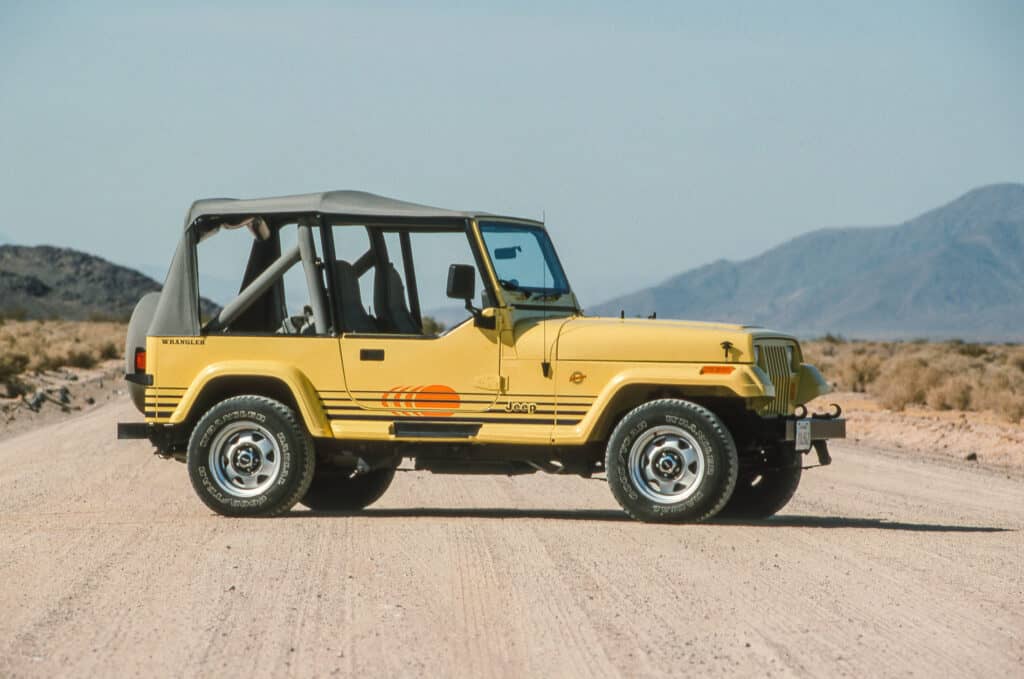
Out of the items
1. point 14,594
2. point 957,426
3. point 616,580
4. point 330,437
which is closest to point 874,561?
point 616,580

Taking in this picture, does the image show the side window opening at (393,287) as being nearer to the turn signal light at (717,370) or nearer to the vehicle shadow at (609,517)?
the vehicle shadow at (609,517)

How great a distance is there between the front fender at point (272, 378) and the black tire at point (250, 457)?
0.14 m

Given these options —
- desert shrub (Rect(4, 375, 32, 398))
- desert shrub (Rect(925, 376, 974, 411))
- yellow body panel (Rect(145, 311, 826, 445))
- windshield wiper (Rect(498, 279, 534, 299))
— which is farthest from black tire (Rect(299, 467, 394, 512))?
desert shrub (Rect(925, 376, 974, 411))

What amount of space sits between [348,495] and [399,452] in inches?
53.8

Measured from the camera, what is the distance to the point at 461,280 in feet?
40.0

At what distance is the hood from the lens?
12297 millimetres

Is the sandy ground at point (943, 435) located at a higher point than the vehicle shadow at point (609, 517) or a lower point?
lower

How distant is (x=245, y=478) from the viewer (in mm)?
12930

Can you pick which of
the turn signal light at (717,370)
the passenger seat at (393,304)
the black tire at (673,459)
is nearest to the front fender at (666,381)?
the turn signal light at (717,370)

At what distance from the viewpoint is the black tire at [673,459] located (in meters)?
12.1

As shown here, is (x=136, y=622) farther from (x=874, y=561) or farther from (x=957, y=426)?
(x=957, y=426)

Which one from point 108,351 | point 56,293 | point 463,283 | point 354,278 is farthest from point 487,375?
point 56,293

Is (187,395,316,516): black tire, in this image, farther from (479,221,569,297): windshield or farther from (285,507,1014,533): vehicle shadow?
(479,221,569,297): windshield

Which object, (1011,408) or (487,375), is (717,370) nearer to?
(487,375)
